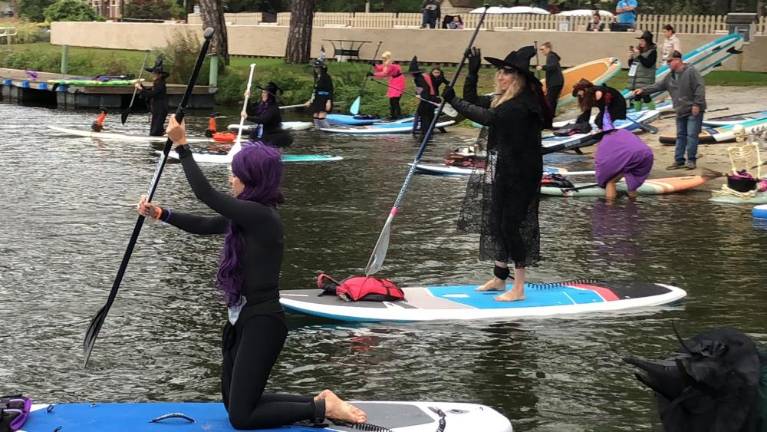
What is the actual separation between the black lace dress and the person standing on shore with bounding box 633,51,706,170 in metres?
9.50

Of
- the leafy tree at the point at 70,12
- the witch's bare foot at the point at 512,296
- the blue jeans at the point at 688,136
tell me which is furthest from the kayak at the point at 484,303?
the leafy tree at the point at 70,12

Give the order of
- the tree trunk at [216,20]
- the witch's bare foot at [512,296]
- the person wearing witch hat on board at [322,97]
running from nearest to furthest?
1. the witch's bare foot at [512,296]
2. the person wearing witch hat on board at [322,97]
3. the tree trunk at [216,20]

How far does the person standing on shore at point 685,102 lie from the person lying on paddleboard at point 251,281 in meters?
13.5

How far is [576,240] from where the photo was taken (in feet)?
42.0

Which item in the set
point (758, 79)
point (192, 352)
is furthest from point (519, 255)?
point (758, 79)

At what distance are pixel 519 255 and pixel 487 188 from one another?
63 centimetres

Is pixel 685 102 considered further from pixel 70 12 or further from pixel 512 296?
pixel 70 12

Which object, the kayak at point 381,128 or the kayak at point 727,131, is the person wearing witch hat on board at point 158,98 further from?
the kayak at point 727,131

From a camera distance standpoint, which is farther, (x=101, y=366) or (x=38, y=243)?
(x=38, y=243)

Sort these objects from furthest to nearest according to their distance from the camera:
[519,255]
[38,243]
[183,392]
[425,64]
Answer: [425,64] < [38,243] < [519,255] < [183,392]

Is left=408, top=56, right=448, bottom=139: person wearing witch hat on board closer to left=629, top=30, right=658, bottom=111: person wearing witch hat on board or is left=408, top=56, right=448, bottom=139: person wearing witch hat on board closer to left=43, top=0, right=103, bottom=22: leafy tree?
left=629, top=30, right=658, bottom=111: person wearing witch hat on board

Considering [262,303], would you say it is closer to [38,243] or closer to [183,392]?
[183,392]

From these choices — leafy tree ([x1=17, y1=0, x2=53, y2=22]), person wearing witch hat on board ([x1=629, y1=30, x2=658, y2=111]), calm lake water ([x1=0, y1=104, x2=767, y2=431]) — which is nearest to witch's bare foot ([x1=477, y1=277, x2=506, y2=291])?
calm lake water ([x1=0, y1=104, x2=767, y2=431])

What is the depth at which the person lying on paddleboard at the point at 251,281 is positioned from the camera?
5.30m
